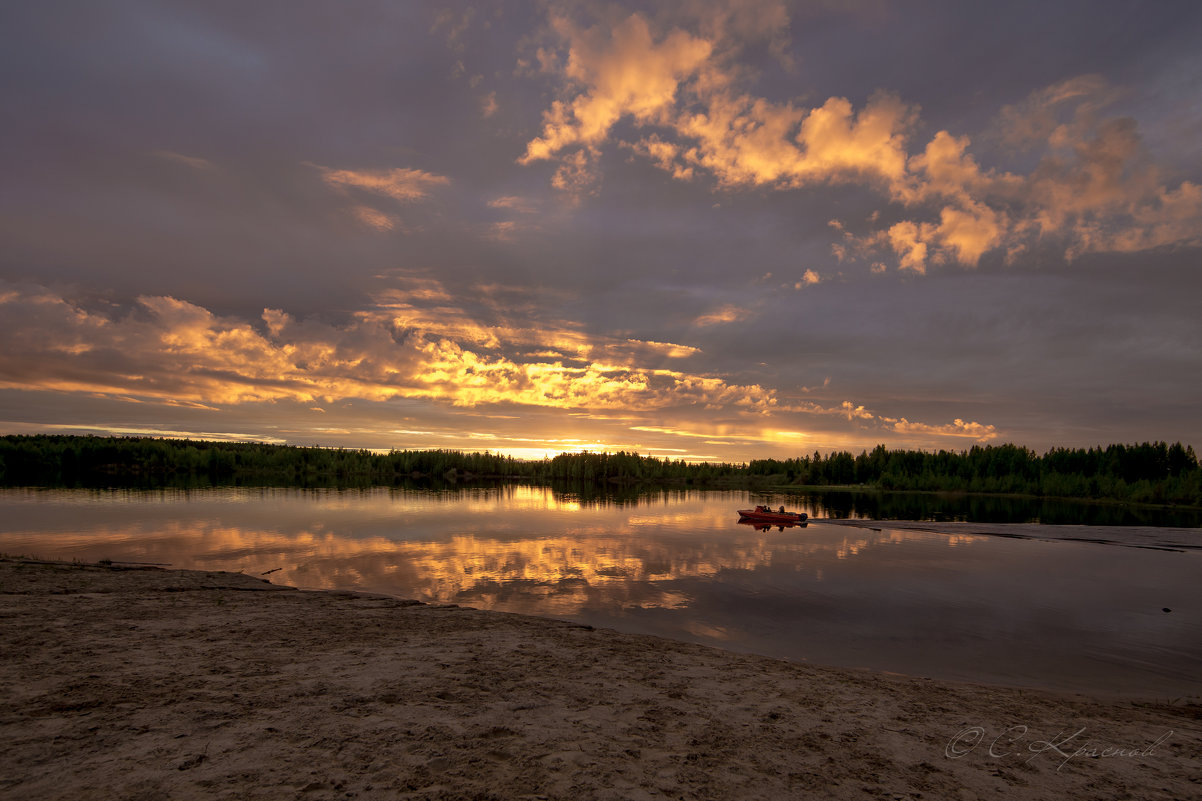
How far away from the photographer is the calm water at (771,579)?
19.6 m

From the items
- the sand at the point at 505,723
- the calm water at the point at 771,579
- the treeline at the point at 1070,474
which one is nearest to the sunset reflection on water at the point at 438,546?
the calm water at the point at 771,579

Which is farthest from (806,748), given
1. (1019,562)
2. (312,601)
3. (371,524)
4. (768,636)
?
(371,524)

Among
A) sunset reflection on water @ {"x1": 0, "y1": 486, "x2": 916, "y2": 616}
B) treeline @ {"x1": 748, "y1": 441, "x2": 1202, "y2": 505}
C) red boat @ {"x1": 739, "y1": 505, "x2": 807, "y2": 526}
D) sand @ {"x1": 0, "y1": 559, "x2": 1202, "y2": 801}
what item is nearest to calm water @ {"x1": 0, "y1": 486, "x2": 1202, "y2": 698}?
sunset reflection on water @ {"x1": 0, "y1": 486, "x2": 916, "y2": 616}

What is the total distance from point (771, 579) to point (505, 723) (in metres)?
26.3

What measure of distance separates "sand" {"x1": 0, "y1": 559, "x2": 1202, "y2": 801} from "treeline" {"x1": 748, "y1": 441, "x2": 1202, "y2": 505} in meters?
154

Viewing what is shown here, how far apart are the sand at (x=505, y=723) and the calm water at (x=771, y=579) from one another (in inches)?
200

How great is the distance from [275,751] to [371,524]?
50969mm

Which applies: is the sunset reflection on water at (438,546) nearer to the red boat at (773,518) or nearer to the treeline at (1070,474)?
the red boat at (773,518)

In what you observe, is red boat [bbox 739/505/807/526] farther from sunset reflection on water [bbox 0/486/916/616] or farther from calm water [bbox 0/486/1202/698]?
calm water [bbox 0/486/1202/698]

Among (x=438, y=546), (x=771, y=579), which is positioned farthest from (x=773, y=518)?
(x=438, y=546)

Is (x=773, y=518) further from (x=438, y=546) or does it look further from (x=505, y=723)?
(x=505, y=723)

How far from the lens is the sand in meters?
7.75

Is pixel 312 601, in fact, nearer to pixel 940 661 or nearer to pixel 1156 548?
pixel 940 661

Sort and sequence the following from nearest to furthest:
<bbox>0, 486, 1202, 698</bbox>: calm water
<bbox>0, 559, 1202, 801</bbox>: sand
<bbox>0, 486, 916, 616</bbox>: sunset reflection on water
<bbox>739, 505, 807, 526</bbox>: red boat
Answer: <bbox>0, 559, 1202, 801</bbox>: sand → <bbox>0, 486, 1202, 698</bbox>: calm water → <bbox>0, 486, 916, 616</bbox>: sunset reflection on water → <bbox>739, 505, 807, 526</bbox>: red boat
